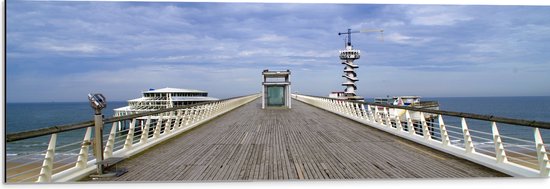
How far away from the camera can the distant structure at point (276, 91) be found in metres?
25.0

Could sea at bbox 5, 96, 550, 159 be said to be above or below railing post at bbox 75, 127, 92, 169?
below

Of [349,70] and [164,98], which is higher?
[349,70]

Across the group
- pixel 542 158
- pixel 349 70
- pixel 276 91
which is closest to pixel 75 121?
pixel 276 91

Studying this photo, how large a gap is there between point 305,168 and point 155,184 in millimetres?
2250

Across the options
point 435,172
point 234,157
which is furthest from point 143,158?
point 435,172

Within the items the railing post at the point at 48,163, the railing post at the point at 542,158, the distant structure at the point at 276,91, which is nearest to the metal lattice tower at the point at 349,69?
the distant structure at the point at 276,91

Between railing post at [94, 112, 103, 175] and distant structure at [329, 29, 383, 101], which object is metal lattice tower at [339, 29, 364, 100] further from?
railing post at [94, 112, 103, 175]

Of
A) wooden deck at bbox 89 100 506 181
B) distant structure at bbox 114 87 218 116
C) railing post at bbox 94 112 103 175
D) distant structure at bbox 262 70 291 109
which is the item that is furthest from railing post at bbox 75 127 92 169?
distant structure at bbox 114 87 218 116

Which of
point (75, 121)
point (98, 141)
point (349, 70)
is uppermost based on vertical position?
point (349, 70)

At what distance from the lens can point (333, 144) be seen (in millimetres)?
8406

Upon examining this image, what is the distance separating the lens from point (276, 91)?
26.1 m

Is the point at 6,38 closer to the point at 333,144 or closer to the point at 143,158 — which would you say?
the point at 143,158

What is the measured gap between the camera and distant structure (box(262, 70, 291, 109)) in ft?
82.0

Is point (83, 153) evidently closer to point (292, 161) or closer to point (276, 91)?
point (292, 161)
